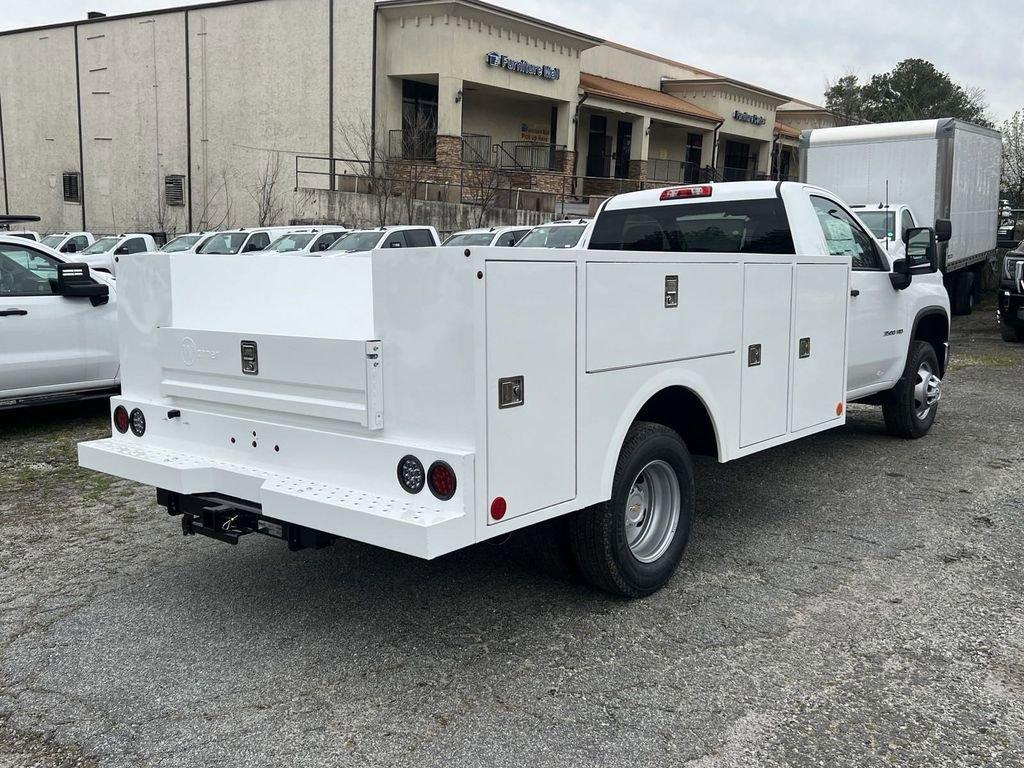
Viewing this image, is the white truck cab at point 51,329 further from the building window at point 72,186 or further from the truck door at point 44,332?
the building window at point 72,186

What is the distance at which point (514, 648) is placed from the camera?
416cm

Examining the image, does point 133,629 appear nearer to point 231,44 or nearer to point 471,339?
point 471,339

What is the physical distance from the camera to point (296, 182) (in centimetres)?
2944

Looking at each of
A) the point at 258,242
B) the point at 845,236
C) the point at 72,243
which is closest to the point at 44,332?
the point at 845,236

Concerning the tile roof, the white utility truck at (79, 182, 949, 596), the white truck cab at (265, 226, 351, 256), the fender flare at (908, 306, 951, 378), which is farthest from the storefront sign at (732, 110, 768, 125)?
the white utility truck at (79, 182, 949, 596)

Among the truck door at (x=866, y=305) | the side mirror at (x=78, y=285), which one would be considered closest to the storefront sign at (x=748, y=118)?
the truck door at (x=866, y=305)

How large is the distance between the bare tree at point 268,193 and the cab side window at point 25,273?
21940 mm

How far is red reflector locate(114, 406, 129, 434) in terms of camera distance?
4.89m

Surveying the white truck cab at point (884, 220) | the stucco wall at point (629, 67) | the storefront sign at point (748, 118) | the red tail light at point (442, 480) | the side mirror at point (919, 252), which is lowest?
the red tail light at point (442, 480)

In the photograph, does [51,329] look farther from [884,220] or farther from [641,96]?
[641,96]

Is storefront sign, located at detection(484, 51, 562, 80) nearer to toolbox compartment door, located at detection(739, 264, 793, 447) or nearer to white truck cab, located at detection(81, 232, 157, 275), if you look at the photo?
white truck cab, located at detection(81, 232, 157, 275)

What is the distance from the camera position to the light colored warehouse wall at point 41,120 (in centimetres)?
3809

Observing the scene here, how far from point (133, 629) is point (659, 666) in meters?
2.41

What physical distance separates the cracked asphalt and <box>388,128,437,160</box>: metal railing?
24.6 metres
